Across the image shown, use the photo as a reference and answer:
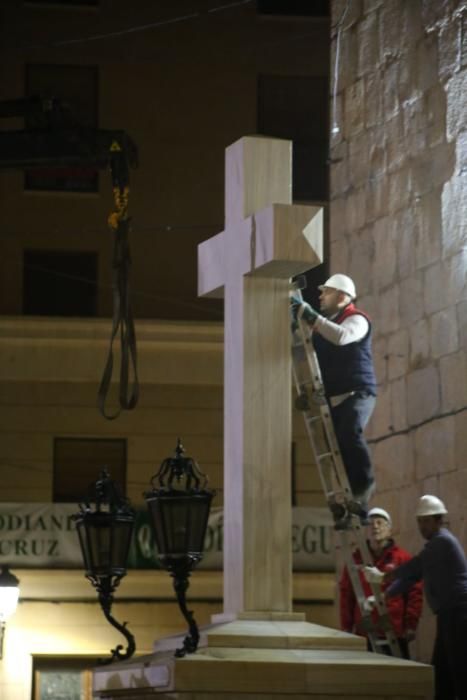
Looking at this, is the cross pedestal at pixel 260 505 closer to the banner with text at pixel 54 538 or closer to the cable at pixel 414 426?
the cable at pixel 414 426

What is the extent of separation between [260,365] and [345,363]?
8.73ft

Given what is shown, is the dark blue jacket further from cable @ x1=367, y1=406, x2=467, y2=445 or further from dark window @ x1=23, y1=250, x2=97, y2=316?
dark window @ x1=23, y1=250, x2=97, y2=316

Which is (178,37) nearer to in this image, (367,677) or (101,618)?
(101,618)

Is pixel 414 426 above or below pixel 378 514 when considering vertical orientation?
above

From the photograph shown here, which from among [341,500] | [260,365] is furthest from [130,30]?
[260,365]

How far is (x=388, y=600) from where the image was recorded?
10945mm

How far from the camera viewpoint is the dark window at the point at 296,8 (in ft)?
83.3

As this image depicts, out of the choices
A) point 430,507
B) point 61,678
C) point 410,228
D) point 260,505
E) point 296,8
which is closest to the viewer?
point 260,505

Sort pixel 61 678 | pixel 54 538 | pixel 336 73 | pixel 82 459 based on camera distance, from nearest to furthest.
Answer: pixel 336 73, pixel 54 538, pixel 61 678, pixel 82 459

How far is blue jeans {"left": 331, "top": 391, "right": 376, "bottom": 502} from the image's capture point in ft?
36.8

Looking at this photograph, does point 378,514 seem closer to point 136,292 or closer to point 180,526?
point 180,526

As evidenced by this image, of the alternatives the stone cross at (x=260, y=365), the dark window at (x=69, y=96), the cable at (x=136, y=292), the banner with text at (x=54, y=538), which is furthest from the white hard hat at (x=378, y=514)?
the dark window at (x=69, y=96)

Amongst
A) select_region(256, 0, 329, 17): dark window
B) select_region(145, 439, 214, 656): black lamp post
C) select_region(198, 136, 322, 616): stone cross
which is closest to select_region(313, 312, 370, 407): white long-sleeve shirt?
select_region(198, 136, 322, 616): stone cross

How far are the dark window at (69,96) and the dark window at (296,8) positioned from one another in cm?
247
